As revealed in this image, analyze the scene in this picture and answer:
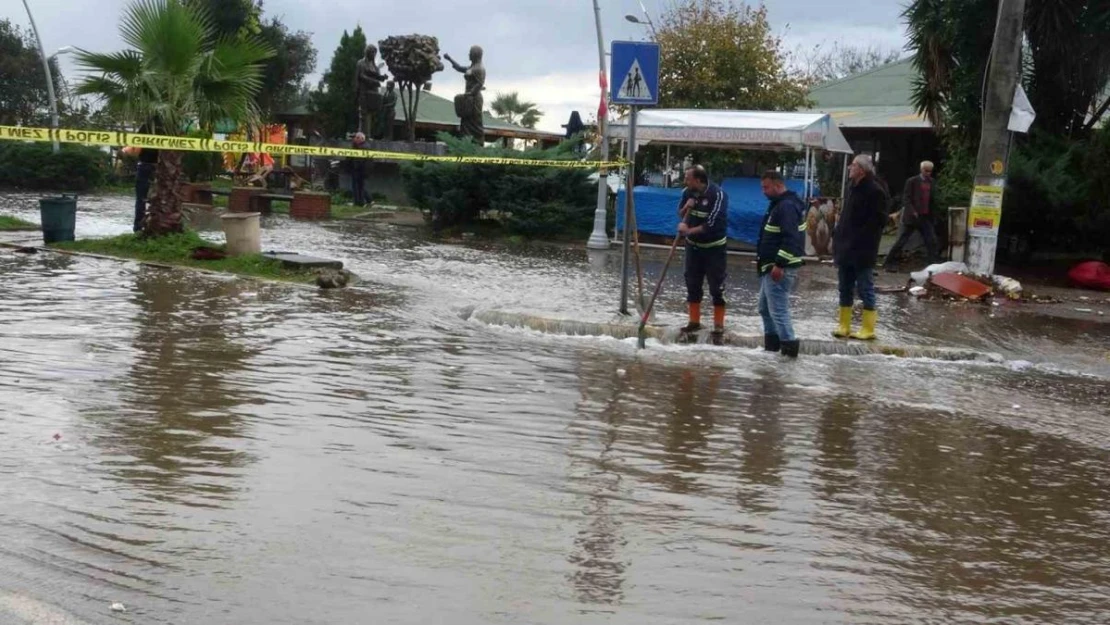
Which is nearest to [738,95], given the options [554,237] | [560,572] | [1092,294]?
[554,237]

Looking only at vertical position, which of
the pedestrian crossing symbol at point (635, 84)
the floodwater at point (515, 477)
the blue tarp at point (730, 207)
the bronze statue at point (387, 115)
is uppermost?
the bronze statue at point (387, 115)

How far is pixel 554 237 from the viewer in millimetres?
22969

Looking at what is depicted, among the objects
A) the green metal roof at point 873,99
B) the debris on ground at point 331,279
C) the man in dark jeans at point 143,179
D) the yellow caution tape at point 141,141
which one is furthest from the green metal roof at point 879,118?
the debris on ground at point 331,279

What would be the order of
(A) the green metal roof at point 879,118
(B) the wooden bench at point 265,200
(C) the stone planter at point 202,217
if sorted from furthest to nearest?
(B) the wooden bench at point 265,200, (A) the green metal roof at point 879,118, (C) the stone planter at point 202,217

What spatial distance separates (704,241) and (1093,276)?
927 centimetres

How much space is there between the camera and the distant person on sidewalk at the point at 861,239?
10.9 m

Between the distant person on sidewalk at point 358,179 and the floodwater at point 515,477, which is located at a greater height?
the distant person on sidewalk at point 358,179

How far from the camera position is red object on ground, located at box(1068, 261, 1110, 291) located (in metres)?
17.5

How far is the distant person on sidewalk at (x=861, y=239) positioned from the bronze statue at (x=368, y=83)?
73.3 ft

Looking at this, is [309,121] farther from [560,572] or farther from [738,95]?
[560,572]

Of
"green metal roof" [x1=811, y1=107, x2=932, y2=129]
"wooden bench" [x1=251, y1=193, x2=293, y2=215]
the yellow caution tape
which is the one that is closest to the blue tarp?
"green metal roof" [x1=811, y1=107, x2=932, y2=129]

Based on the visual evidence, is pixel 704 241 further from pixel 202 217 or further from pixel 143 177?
pixel 202 217

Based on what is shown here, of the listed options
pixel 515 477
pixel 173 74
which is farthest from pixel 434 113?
pixel 515 477

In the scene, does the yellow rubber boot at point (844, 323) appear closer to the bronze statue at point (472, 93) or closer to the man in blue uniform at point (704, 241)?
the man in blue uniform at point (704, 241)
